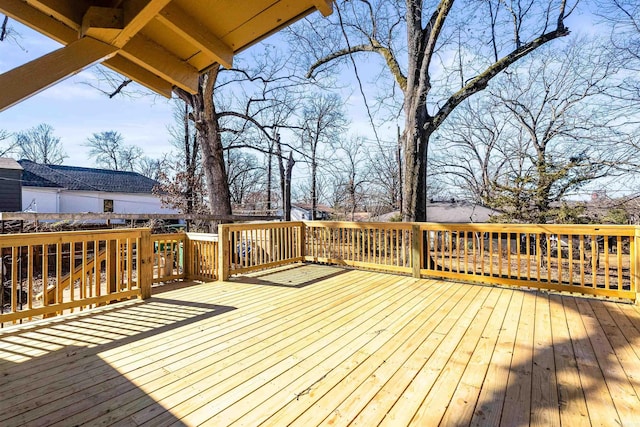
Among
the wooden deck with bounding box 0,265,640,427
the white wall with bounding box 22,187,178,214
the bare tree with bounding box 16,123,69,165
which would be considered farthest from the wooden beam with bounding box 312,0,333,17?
the bare tree with bounding box 16,123,69,165

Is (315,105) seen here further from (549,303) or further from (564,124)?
(549,303)

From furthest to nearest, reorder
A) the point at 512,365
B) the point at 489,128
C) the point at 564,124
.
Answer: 1. the point at 489,128
2. the point at 564,124
3. the point at 512,365

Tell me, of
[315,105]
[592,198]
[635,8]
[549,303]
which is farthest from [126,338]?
[315,105]

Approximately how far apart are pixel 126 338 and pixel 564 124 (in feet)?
39.1

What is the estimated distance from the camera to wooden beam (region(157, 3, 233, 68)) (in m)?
1.57

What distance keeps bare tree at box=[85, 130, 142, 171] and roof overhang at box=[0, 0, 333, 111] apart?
28.1 meters

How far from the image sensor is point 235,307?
11.5 feet

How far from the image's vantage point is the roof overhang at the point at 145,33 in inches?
50.6

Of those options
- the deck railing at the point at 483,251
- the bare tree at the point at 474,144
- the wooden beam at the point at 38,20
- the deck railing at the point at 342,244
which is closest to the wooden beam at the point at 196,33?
the wooden beam at the point at 38,20

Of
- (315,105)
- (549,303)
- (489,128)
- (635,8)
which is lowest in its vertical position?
(549,303)

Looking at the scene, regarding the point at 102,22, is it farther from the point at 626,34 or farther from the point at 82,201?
A: the point at 82,201

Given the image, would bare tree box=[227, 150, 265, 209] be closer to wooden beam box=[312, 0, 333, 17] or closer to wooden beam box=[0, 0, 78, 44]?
wooden beam box=[0, 0, 78, 44]

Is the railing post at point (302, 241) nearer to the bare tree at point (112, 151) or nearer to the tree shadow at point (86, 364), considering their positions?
the tree shadow at point (86, 364)

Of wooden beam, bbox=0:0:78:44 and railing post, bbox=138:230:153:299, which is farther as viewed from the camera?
railing post, bbox=138:230:153:299
